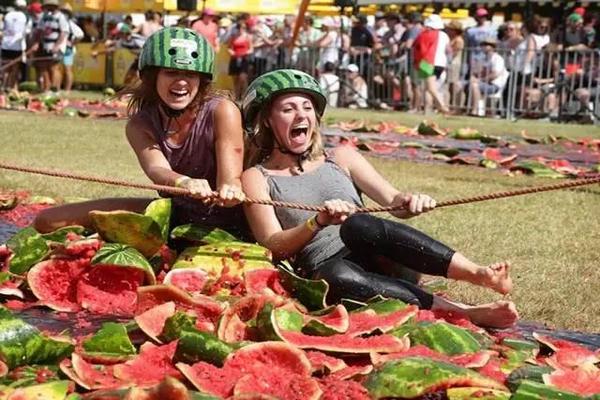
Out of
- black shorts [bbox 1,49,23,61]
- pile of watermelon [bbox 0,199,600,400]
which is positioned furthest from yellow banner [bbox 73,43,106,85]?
pile of watermelon [bbox 0,199,600,400]

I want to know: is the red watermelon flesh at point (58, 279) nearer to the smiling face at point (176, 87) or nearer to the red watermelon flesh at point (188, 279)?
the red watermelon flesh at point (188, 279)

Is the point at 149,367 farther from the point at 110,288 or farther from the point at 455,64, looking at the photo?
the point at 455,64

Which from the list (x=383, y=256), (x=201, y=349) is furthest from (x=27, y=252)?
(x=201, y=349)

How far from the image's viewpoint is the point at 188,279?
19.1 ft

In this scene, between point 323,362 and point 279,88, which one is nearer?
point 323,362

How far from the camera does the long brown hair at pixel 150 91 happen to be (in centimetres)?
666

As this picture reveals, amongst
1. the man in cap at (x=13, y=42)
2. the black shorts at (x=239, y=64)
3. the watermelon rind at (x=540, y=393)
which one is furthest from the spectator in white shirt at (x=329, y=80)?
the watermelon rind at (x=540, y=393)

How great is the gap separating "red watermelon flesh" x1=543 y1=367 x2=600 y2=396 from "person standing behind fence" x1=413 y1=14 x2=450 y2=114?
2052cm

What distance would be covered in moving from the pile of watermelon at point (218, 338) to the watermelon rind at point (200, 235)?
18mm

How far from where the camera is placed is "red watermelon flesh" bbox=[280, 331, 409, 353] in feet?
14.5

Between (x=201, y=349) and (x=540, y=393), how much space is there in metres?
1.11

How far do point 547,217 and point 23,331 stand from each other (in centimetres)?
597

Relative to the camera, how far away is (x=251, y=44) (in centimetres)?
2909

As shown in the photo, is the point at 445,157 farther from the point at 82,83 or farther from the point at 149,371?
the point at 82,83
